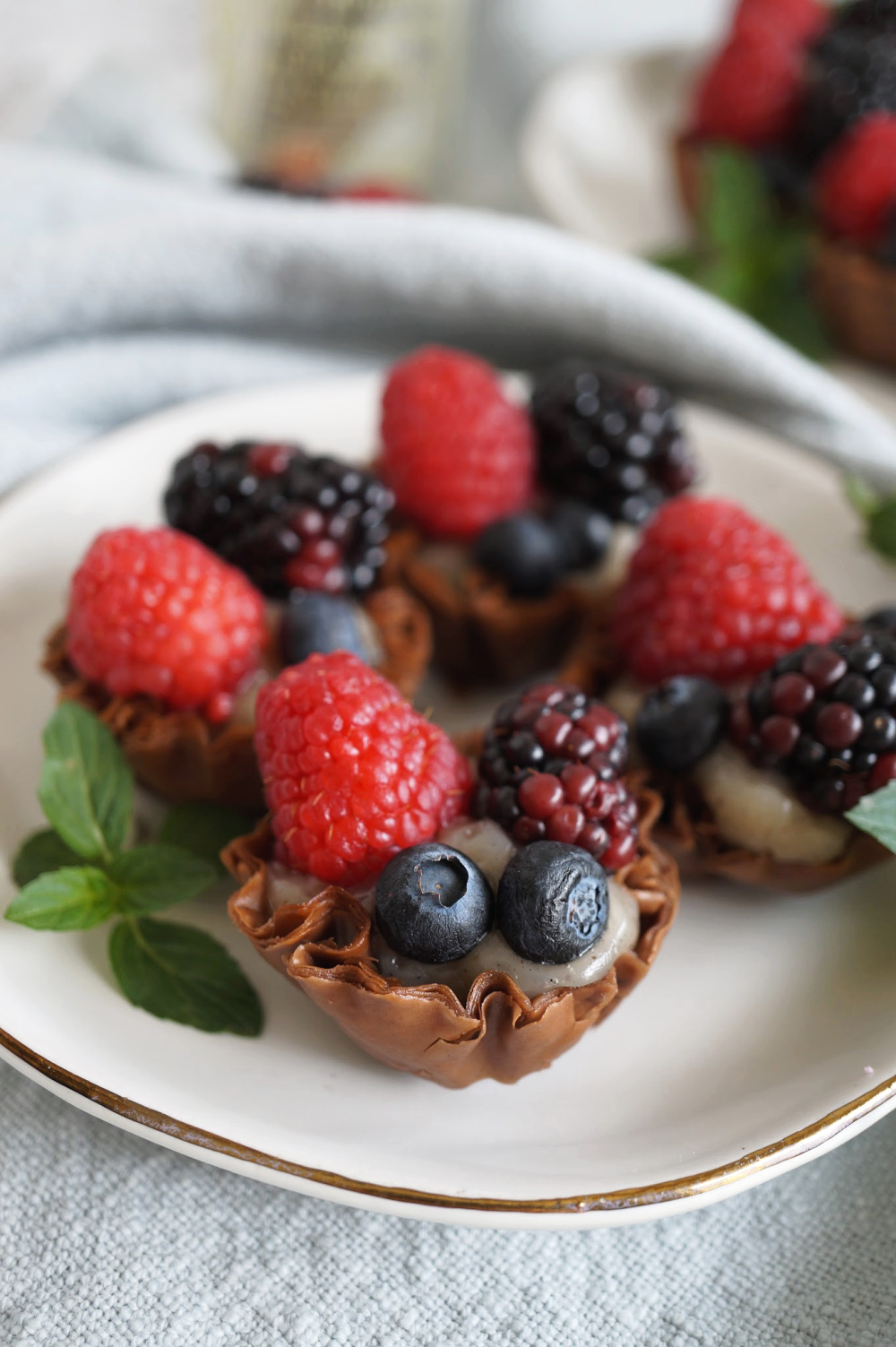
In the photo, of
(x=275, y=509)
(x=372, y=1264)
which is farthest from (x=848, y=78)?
(x=372, y=1264)

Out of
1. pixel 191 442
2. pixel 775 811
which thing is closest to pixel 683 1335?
pixel 775 811

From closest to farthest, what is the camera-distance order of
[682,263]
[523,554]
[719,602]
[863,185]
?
1. [719,602]
2. [523,554]
3. [863,185]
4. [682,263]

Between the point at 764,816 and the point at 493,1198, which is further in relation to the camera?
the point at 764,816

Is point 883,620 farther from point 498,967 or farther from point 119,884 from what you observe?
point 119,884

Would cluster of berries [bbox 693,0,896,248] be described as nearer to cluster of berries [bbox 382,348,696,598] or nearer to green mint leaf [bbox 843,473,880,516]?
green mint leaf [bbox 843,473,880,516]

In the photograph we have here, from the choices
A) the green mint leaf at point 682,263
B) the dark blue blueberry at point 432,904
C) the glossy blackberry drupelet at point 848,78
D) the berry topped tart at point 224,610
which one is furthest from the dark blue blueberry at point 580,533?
the glossy blackberry drupelet at point 848,78
